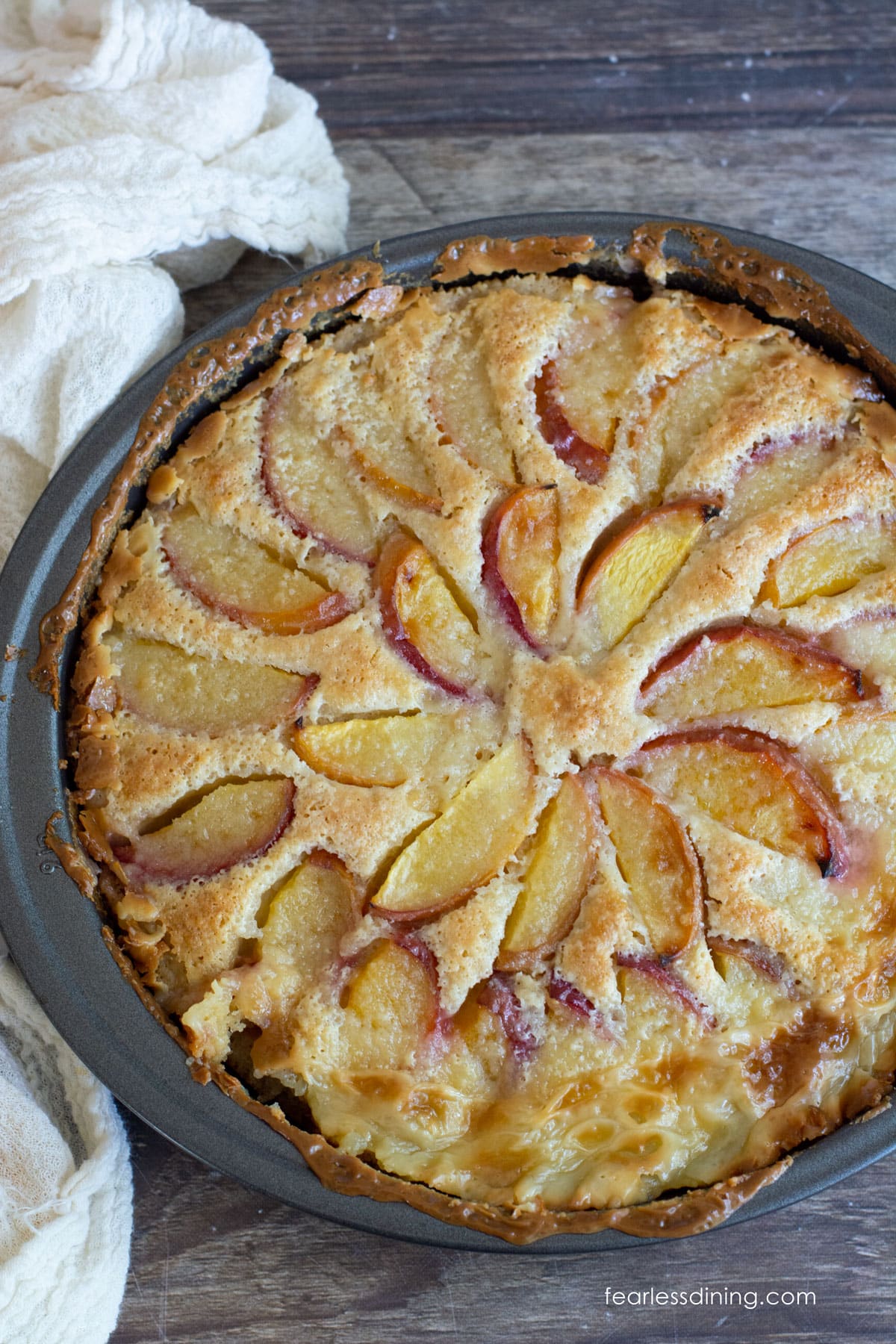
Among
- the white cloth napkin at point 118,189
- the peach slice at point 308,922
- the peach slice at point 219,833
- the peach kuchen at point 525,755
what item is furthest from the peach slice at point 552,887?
the white cloth napkin at point 118,189

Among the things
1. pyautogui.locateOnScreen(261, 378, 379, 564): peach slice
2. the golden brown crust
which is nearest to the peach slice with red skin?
pyautogui.locateOnScreen(261, 378, 379, 564): peach slice

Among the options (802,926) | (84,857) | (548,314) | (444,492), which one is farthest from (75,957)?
(548,314)

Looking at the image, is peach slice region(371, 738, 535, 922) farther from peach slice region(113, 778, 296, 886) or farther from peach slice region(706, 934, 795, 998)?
peach slice region(706, 934, 795, 998)

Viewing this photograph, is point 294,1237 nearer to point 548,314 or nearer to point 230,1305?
point 230,1305

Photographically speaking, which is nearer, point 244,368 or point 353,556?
point 353,556

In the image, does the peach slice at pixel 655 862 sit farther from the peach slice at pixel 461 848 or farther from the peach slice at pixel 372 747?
the peach slice at pixel 372 747

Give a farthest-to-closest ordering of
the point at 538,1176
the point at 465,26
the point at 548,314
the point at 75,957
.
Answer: the point at 465,26
the point at 548,314
the point at 75,957
the point at 538,1176

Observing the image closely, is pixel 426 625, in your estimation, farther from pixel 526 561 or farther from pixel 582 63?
pixel 582 63
